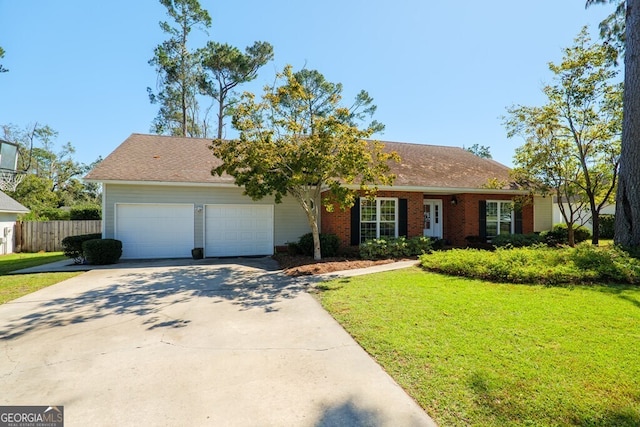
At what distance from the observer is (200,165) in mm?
13516

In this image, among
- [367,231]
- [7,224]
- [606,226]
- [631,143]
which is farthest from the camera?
[606,226]

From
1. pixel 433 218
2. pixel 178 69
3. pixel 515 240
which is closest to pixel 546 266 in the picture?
pixel 515 240

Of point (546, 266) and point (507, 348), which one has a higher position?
point (546, 266)

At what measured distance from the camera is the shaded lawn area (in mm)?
2721

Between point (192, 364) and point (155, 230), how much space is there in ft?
32.5

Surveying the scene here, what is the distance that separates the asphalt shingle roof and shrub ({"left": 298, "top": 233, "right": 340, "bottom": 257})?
3.69 metres

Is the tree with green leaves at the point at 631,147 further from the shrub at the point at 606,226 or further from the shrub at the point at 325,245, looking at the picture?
the shrub at the point at 606,226

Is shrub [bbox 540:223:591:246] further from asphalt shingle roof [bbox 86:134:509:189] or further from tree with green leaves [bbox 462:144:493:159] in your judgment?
tree with green leaves [bbox 462:144:493:159]

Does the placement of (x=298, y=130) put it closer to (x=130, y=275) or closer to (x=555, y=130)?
(x=130, y=275)

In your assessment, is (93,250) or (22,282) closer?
(22,282)

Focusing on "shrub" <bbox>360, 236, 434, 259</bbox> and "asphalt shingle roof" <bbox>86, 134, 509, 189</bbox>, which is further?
"asphalt shingle roof" <bbox>86, 134, 509, 189</bbox>

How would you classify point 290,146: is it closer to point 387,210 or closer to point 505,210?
point 387,210

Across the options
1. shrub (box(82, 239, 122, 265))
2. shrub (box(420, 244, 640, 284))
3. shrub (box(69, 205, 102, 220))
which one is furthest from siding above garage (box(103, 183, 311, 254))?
shrub (box(69, 205, 102, 220))

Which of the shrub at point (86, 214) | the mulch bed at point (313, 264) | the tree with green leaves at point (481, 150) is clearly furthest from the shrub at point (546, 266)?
the tree with green leaves at point (481, 150)
